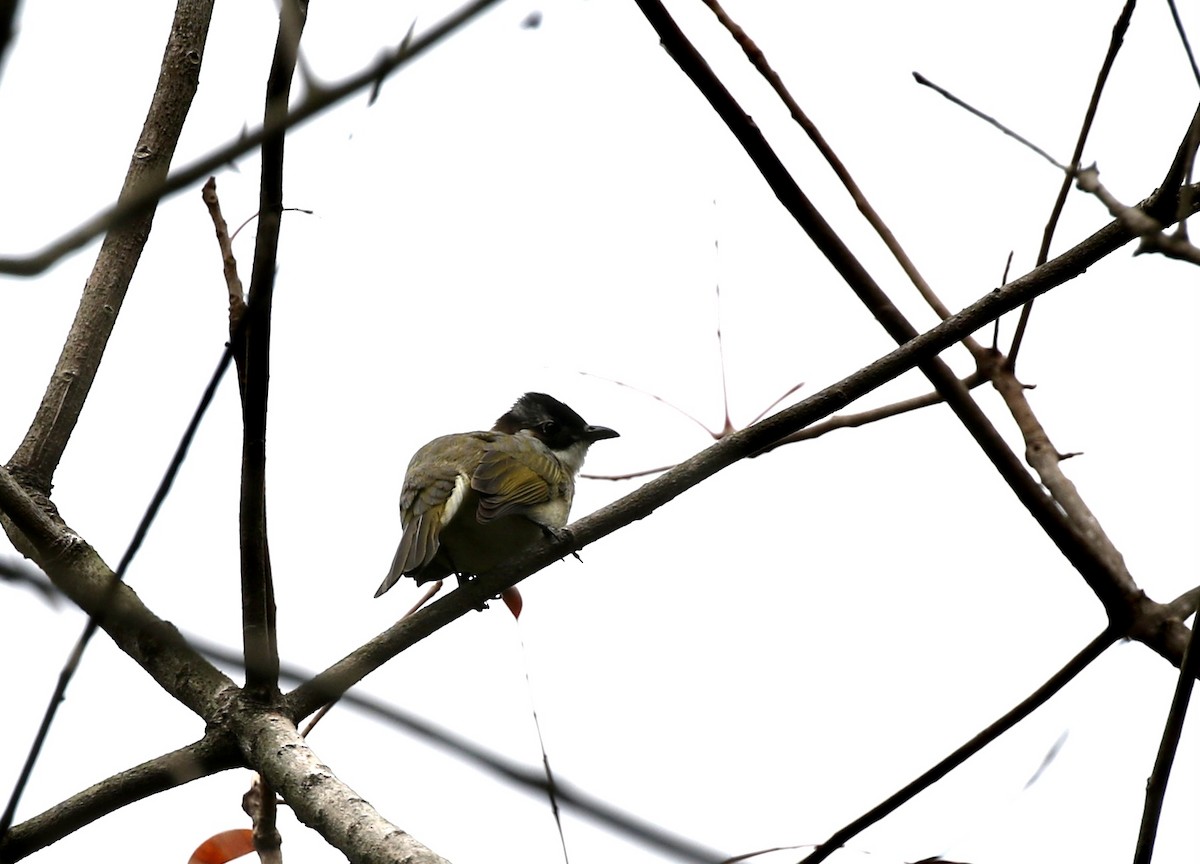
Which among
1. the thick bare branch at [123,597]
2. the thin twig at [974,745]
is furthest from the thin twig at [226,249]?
the thin twig at [974,745]

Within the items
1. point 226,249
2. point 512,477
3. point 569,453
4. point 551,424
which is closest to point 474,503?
point 512,477

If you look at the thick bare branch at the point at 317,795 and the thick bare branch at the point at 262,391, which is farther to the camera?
the thick bare branch at the point at 317,795

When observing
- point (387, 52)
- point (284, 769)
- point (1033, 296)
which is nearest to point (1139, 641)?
point (1033, 296)

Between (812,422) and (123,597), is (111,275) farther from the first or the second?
(812,422)

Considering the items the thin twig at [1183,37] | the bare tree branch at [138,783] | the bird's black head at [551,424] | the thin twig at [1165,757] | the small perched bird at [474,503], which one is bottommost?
the thin twig at [1165,757]

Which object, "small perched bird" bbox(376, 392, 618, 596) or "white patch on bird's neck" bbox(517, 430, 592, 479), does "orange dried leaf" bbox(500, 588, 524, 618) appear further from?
"white patch on bird's neck" bbox(517, 430, 592, 479)

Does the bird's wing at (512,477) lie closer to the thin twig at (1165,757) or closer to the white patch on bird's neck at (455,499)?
the white patch on bird's neck at (455,499)

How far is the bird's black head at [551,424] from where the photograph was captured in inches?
271

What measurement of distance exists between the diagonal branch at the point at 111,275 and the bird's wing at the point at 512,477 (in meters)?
1.82

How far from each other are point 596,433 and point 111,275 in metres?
3.43

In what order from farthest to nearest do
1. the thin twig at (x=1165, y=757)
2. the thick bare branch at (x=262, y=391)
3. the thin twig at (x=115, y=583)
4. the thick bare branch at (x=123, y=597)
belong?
the thick bare branch at (x=123, y=597) → the thin twig at (x=1165, y=757) → the thick bare branch at (x=262, y=391) → the thin twig at (x=115, y=583)

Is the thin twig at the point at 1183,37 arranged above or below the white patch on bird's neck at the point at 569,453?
below

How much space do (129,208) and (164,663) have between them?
6.99ft

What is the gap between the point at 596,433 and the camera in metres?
6.97
